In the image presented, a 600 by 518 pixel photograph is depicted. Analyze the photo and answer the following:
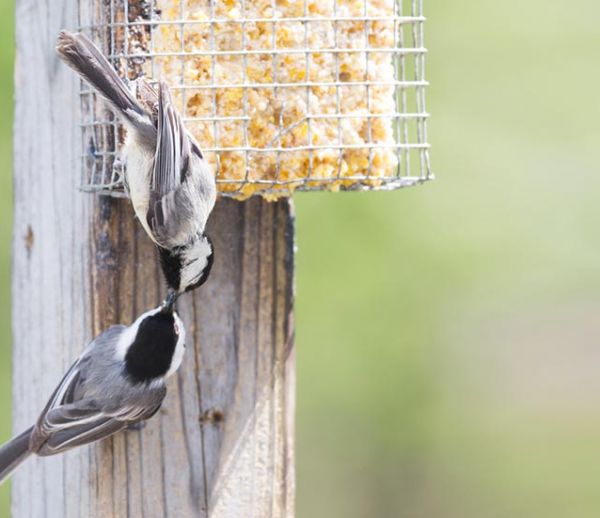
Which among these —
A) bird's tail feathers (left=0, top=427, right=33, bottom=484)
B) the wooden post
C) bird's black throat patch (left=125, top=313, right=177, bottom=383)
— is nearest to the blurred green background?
the wooden post

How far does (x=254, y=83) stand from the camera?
2965mm

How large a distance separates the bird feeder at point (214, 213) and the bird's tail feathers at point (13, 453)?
0.04 meters

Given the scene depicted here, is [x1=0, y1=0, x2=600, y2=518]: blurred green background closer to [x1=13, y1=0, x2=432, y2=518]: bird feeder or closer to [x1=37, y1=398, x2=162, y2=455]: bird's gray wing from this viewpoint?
[x1=13, y1=0, x2=432, y2=518]: bird feeder

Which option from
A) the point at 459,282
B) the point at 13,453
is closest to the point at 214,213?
the point at 13,453

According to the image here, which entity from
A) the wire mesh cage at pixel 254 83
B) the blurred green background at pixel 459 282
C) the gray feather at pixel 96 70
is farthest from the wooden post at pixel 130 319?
the blurred green background at pixel 459 282

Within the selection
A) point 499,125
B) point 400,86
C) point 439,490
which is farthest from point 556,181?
point 400,86

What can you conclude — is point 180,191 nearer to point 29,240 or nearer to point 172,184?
point 172,184

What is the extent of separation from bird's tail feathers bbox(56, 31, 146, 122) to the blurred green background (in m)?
2.44

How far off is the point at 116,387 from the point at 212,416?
0.23m

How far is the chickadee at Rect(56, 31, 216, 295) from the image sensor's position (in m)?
2.80

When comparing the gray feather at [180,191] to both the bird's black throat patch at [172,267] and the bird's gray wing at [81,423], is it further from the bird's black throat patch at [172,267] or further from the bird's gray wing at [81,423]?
the bird's gray wing at [81,423]

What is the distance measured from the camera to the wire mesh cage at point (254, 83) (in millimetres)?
2951

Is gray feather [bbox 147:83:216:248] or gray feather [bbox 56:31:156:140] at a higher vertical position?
gray feather [bbox 56:31:156:140]

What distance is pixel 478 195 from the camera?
551 centimetres
